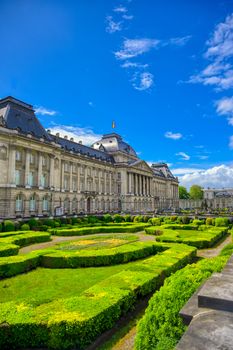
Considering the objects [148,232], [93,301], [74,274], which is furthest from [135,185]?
[93,301]

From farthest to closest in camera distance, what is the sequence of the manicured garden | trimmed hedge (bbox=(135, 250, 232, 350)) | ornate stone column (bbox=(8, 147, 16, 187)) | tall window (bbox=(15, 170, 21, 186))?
tall window (bbox=(15, 170, 21, 186)) → ornate stone column (bbox=(8, 147, 16, 187)) → the manicured garden → trimmed hedge (bbox=(135, 250, 232, 350))

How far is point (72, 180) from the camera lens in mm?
64938

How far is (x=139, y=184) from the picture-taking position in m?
92.2

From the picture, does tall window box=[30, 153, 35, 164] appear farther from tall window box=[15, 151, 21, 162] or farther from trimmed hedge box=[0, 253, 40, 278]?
trimmed hedge box=[0, 253, 40, 278]

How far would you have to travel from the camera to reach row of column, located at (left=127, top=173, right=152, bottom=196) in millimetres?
85438

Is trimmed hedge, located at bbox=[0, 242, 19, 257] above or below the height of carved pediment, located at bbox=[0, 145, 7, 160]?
below

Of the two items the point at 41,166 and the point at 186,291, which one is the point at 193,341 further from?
the point at 41,166

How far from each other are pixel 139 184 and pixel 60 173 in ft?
125

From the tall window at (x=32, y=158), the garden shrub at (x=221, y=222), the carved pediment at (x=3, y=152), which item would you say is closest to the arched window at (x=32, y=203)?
the tall window at (x=32, y=158)

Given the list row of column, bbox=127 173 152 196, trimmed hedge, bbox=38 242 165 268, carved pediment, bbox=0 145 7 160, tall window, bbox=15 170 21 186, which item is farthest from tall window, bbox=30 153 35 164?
row of column, bbox=127 173 152 196

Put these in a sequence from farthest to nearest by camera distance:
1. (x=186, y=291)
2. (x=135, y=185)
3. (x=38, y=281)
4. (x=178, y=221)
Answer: (x=135, y=185) → (x=178, y=221) → (x=38, y=281) → (x=186, y=291)

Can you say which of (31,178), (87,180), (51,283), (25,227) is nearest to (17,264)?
(51,283)

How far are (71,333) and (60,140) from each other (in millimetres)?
59775

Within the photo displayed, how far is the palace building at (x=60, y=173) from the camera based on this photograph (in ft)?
148
